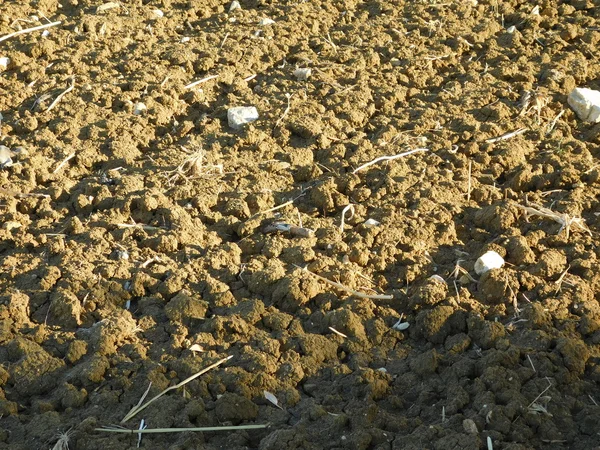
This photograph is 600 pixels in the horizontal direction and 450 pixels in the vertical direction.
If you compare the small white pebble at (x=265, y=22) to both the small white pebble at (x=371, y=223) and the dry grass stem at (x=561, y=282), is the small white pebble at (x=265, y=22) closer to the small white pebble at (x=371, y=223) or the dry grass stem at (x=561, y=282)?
the small white pebble at (x=371, y=223)

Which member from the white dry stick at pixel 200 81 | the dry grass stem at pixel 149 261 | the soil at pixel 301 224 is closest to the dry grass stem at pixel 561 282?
the soil at pixel 301 224

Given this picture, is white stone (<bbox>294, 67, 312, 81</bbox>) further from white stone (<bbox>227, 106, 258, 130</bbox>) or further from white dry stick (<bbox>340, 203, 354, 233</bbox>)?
white dry stick (<bbox>340, 203, 354, 233</bbox>)

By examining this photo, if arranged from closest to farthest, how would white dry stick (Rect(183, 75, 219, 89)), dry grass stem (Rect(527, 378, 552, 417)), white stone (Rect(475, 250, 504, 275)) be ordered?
dry grass stem (Rect(527, 378, 552, 417)), white stone (Rect(475, 250, 504, 275)), white dry stick (Rect(183, 75, 219, 89))

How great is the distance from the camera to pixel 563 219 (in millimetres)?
4141

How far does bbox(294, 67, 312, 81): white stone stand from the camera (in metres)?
5.34

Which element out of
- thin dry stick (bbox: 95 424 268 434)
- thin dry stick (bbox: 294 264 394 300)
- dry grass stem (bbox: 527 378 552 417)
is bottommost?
thin dry stick (bbox: 294 264 394 300)

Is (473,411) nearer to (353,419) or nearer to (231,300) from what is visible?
(353,419)

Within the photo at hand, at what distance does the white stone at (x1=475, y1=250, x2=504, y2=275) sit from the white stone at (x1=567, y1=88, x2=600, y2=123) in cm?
155

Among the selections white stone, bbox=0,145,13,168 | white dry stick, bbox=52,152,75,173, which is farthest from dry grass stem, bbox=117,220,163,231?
white stone, bbox=0,145,13,168

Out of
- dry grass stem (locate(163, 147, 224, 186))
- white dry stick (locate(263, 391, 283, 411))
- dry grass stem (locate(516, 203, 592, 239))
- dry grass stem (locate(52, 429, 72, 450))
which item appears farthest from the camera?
dry grass stem (locate(163, 147, 224, 186))

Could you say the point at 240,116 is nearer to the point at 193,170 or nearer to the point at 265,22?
the point at 193,170

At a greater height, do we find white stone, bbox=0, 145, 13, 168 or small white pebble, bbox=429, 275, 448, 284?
small white pebble, bbox=429, 275, 448, 284

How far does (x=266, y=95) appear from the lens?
5188mm

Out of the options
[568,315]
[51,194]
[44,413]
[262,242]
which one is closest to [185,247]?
[262,242]
